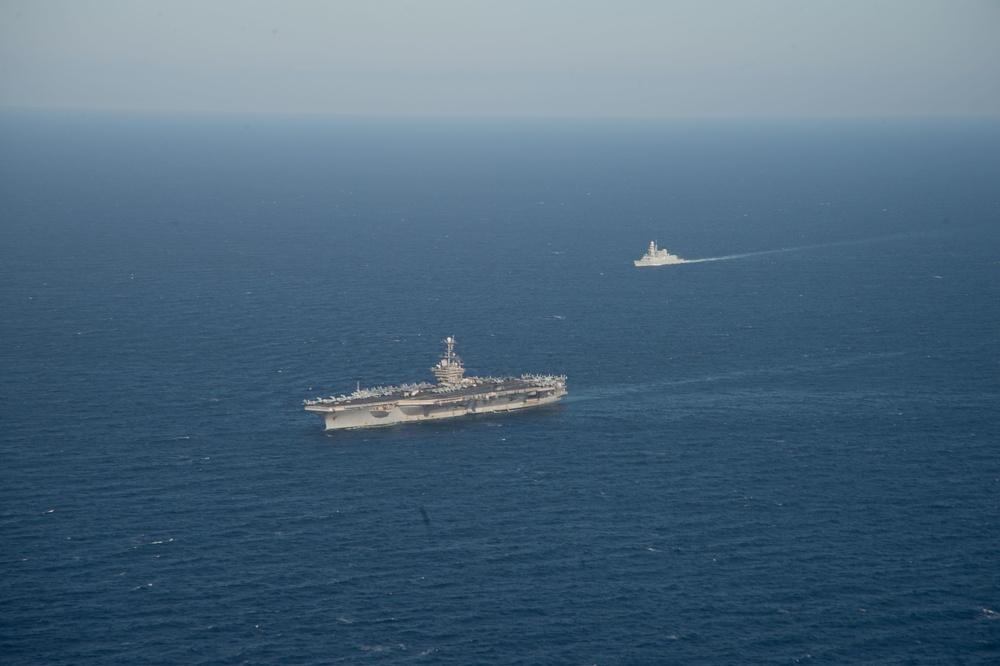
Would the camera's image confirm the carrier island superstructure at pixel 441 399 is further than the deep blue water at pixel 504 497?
Yes

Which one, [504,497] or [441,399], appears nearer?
[504,497]

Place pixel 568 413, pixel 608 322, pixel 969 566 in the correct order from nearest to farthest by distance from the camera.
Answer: pixel 969 566 < pixel 568 413 < pixel 608 322

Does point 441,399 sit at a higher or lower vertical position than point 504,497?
higher

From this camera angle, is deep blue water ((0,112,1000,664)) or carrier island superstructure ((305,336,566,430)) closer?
deep blue water ((0,112,1000,664))

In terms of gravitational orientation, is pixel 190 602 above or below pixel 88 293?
below

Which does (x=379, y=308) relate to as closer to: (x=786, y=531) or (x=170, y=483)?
(x=170, y=483)

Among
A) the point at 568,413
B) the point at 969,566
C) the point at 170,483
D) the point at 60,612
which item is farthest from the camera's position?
the point at 568,413

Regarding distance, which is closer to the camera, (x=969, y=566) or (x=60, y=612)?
(x=60, y=612)

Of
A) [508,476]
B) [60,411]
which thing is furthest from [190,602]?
[60,411]
